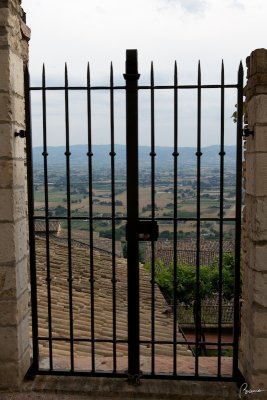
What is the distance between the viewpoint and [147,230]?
143 inches

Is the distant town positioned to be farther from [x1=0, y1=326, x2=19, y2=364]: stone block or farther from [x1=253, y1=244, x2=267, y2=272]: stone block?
[x1=0, y1=326, x2=19, y2=364]: stone block

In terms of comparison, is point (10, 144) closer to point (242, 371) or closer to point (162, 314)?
point (242, 371)

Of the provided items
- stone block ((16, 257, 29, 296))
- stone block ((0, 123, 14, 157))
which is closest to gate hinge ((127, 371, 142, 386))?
stone block ((16, 257, 29, 296))

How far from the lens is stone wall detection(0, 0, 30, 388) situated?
10.8 ft

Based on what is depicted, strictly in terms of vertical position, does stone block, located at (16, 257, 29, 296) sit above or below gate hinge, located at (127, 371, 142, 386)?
above

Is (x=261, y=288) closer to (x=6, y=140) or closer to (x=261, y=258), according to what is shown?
(x=261, y=258)

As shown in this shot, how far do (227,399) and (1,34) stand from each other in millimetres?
3408

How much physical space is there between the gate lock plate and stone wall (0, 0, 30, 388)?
954 mm

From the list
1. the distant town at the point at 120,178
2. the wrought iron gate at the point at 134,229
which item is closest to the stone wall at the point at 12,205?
the wrought iron gate at the point at 134,229

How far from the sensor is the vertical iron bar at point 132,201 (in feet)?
11.5

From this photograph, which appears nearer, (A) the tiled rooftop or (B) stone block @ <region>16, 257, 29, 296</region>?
(B) stone block @ <region>16, 257, 29, 296</region>

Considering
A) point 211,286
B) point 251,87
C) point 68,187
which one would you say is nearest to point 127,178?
point 68,187

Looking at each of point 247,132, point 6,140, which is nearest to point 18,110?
point 6,140

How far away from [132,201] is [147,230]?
281 millimetres
